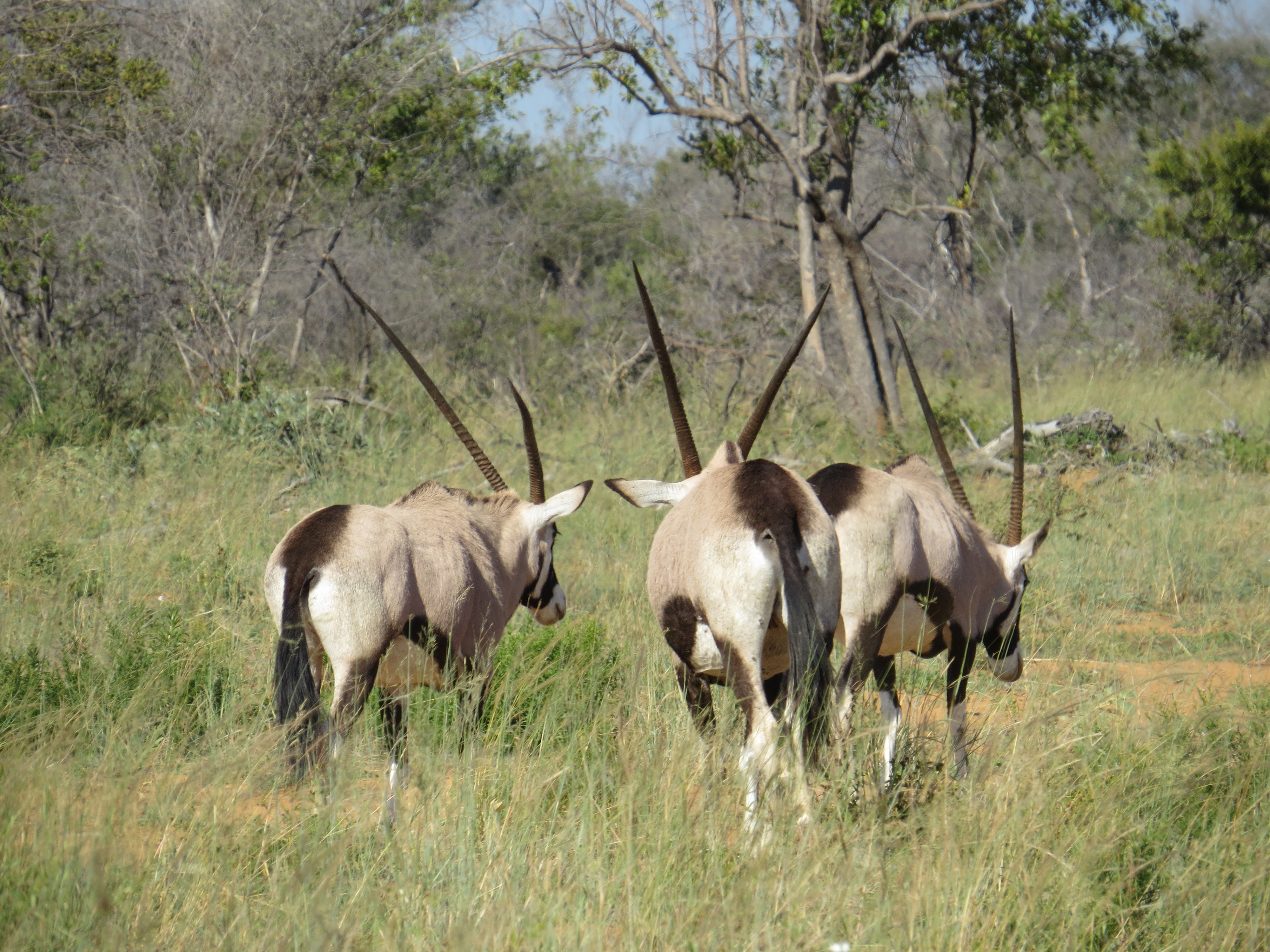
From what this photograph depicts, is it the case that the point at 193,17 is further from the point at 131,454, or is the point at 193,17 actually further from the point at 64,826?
the point at 64,826

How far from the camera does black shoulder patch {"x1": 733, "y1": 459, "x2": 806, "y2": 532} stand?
2607 millimetres

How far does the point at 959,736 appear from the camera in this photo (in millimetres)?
3223

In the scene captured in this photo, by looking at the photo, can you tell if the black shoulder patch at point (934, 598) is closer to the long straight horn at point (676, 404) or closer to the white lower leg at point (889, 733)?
the white lower leg at point (889, 733)

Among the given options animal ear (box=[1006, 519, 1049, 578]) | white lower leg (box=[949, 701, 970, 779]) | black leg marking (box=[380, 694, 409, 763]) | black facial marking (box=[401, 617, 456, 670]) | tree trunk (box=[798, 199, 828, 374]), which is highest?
tree trunk (box=[798, 199, 828, 374])

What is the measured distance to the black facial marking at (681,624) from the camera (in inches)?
110

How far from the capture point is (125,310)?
404 inches

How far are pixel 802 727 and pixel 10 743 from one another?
2127 mm

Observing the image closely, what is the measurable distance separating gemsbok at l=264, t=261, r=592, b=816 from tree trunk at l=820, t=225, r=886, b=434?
247 inches

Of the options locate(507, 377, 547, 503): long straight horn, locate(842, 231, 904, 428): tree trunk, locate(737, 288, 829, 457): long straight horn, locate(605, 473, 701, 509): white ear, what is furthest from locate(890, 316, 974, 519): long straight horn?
locate(842, 231, 904, 428): tree trunk

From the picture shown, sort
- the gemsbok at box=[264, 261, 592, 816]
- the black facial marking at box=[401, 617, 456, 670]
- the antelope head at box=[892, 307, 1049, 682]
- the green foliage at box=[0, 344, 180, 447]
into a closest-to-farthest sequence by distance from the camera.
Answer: the gemsbok at box=[264, 261, 592, 816]
the black facial marking at box=[401, 617, 456, 670]
the antelope head at box=[892, 307, 1049, 682]
the green foliage at box=[0, 344, 180, 447]

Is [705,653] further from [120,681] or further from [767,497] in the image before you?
[120,681]

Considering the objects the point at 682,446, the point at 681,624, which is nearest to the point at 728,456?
the point at 682,446

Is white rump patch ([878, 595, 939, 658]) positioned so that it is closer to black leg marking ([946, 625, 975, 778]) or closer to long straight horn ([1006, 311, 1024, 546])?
black leg marking ([946, 625, 975, 778])

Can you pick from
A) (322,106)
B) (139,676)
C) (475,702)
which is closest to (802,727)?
(475,702)
